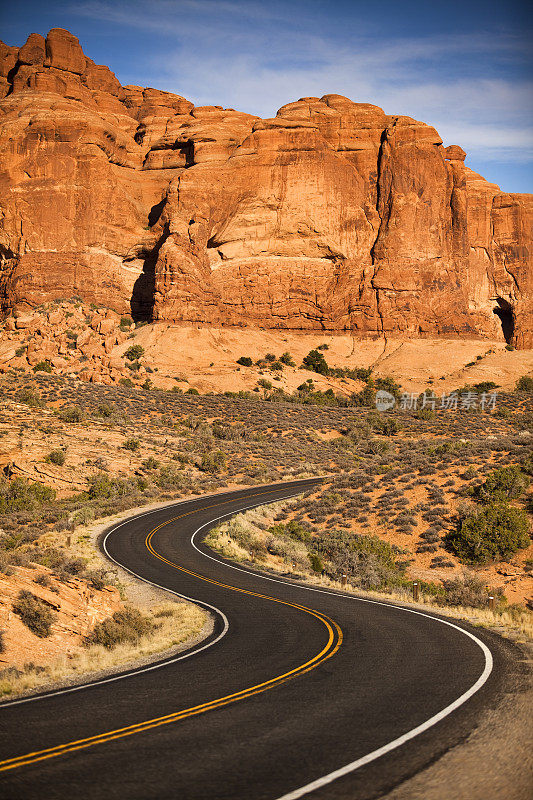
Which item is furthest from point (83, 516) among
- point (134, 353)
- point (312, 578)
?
point (134, 353)

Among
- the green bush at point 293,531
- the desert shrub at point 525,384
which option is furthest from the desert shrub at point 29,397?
the desert shrub at point 525,384

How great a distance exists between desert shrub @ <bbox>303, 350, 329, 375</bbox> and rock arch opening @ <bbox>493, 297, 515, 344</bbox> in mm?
37810

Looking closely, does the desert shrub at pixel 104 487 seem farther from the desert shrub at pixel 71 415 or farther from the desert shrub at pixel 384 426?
the desert shrub at pixel 384 426

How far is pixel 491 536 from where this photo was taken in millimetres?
21172

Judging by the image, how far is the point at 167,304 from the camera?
80188mm

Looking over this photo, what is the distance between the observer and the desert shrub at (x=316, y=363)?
81162mm

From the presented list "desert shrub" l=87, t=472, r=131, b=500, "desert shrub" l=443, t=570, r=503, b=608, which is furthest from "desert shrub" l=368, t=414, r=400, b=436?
"desert shrub" l=443, t=570, r=503, b=608

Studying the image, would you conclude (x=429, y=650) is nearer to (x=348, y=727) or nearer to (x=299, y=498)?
(x=348, y=727)

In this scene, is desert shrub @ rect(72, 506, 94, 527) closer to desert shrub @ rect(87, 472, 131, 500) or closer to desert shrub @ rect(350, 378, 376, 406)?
desert shrub @ rect(87, 472, 131, 500)

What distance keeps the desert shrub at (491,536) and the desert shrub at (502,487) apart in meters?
1.68

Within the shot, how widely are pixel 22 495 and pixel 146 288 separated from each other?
6127cm

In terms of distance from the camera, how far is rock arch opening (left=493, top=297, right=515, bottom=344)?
101062mm

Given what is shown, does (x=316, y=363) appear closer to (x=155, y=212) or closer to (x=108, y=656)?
(x=155, y=212)

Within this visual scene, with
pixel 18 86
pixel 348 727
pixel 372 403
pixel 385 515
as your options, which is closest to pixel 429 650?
pixel 348 727
